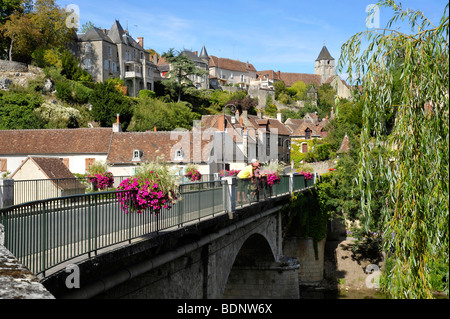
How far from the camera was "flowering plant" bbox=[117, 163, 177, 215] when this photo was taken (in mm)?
8070

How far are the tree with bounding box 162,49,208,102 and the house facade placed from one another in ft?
11.4

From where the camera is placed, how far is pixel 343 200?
3203 centimetres

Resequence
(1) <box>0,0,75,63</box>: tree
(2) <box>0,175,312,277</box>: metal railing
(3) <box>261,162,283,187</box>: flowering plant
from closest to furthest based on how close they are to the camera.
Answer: (2) <box>0,175,312,277</box>: metal railing → (3) <box>261,162,283,187</box>: flowering plant → (1) <box>0,0,75,63</box>: tree

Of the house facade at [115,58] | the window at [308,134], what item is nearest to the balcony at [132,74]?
the house facade at [115,58]

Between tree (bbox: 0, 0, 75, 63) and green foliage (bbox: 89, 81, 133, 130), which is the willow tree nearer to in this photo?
green foliage (bbox: 89, 81, 133, 130)

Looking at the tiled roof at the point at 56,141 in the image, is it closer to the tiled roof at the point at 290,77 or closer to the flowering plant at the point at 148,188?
the flowering plant at the point at 148,188

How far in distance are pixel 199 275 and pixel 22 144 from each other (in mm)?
30364

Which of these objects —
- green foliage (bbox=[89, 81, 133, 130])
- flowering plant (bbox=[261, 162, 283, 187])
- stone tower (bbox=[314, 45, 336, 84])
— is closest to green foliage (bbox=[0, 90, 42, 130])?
green foliage (bbox=[89, 81, 133, 130])

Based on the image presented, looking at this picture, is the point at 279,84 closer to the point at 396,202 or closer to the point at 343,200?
the point at 343,200

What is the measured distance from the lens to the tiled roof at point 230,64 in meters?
113

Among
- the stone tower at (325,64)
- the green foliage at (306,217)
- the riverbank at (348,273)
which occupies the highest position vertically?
the stone tower at (325,64)

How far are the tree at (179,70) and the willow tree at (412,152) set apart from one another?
6224 cm
